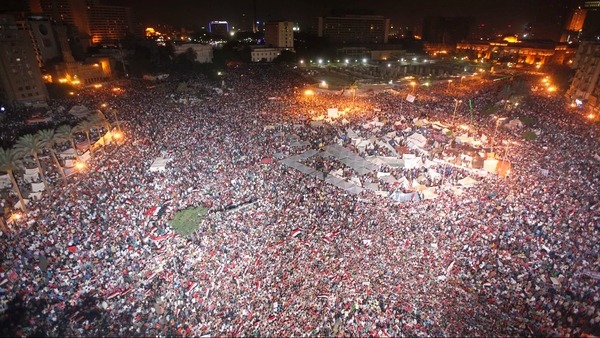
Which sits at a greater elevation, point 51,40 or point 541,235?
point 51,40

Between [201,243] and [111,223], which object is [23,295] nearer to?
[111,223]

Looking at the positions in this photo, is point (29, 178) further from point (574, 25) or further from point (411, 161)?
point (574, 25)

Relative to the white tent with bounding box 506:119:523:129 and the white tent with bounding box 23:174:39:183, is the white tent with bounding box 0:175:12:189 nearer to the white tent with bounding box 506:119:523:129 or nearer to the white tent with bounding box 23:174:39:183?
the white tent with bounding box 23:174:39:183

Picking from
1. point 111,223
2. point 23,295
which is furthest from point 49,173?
point 23,295

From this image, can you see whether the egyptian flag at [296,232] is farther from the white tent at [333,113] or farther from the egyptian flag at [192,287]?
the white tent at [333,113]

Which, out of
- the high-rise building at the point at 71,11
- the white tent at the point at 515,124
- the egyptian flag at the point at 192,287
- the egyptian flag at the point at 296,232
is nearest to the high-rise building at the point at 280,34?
the high-rise building at the point at 71,11

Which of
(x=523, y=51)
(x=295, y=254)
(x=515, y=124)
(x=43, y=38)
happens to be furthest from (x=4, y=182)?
(x=523, y=51)
